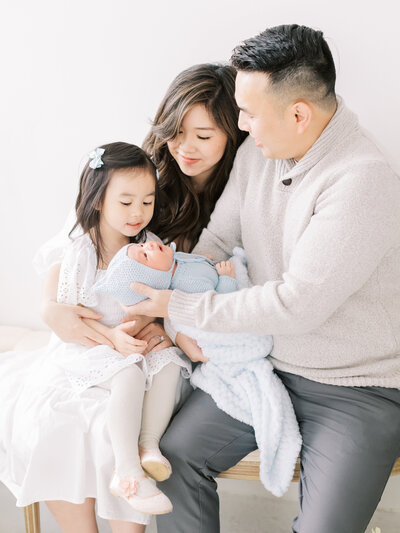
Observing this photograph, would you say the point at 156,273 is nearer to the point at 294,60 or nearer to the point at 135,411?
the point at 135,411

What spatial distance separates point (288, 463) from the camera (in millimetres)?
1485

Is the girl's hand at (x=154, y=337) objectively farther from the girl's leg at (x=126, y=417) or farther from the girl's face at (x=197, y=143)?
the girl's face at (x=197, y=143)

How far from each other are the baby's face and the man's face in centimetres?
42

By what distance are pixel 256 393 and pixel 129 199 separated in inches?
26.7

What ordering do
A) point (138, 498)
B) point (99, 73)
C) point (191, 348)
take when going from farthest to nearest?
point (99, 73) → point (191, 348) → point (138, 498)

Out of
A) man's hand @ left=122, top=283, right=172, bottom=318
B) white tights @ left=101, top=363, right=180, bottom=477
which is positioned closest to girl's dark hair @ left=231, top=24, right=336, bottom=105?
man's hand @ left=122, top=283, right=172, bottom=318

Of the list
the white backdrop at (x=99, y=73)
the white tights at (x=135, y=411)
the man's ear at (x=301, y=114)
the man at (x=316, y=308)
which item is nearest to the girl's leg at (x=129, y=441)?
the white tights at (x=135, y=411)

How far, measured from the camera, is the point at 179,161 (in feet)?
5.98

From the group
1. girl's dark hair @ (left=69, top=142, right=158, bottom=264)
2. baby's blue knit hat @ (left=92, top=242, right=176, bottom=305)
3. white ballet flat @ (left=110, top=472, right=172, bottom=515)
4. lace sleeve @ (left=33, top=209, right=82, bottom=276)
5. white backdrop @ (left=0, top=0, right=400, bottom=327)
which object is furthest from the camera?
lace sleeve @ (left=33, top=209, right=82, bottom=276)

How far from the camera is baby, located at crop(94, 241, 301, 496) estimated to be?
5.02ft

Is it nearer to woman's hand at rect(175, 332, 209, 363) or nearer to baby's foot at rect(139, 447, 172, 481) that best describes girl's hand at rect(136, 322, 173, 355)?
woman's hand at rect(175, 332, 209, 363)

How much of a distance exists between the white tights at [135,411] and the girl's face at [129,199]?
1.43ft

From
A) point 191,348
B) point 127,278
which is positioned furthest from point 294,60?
point 191,348

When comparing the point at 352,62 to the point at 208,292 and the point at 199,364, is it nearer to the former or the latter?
the point at 208,292
